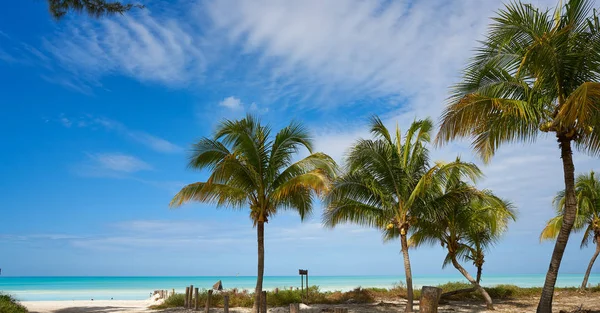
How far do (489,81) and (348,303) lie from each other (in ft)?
40.3

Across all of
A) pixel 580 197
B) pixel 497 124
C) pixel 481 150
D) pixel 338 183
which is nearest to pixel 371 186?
pixel 338 183

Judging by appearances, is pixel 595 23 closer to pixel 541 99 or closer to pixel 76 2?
pixel 541 99

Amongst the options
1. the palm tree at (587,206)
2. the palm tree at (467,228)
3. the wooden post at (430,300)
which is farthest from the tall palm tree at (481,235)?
the wooden post at (430,300)

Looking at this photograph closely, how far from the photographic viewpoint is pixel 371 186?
15617 millimetres

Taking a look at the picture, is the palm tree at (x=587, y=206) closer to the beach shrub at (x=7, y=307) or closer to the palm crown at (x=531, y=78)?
the palm crown at (x=531, y=78)

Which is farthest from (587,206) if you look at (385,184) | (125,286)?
(125,286)

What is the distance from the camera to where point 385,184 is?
15883 mm

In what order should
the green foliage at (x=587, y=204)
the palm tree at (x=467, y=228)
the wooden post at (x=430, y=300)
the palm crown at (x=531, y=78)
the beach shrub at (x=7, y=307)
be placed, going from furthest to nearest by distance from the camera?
1. the green foliage at (x=587, y=204)
2. the palm tree at (x=467, y=228)
3. the beach shrub at (x=7, y=307)
4. the palm crown at (x=531, y=78)
5. the wooden post at (x=430, y=300)

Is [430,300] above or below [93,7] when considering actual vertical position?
below

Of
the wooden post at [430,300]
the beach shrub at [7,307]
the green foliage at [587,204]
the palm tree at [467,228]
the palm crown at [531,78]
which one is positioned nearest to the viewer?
the wooden post at [430,300]

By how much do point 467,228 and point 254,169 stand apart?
365 inches

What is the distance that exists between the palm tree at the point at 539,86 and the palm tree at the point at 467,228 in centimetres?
534

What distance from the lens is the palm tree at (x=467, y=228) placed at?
58.0ft

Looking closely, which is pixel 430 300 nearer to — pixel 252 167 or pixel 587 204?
pixel 252 167
